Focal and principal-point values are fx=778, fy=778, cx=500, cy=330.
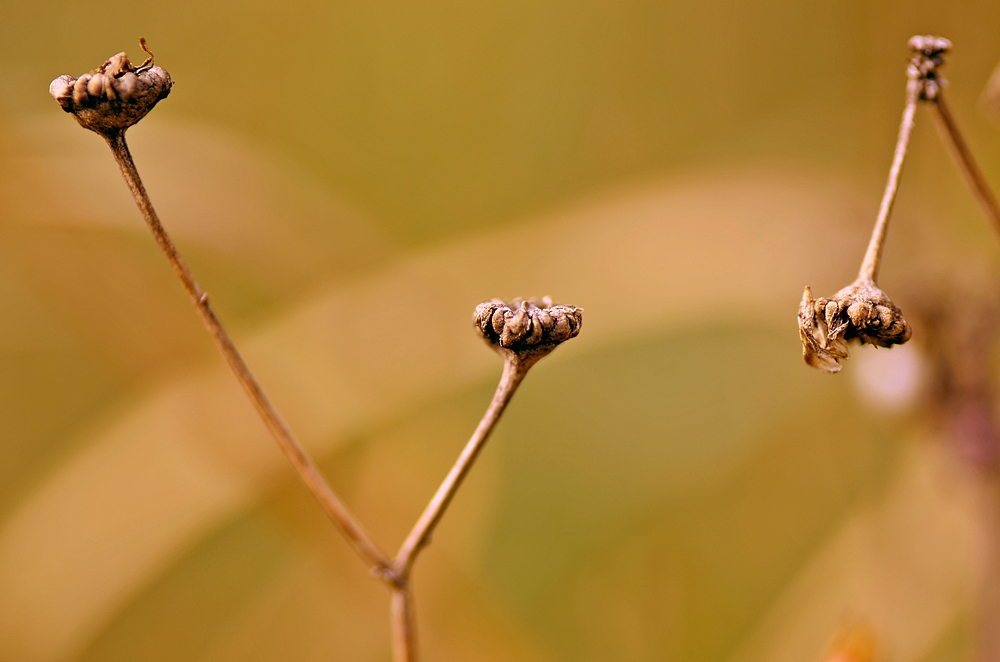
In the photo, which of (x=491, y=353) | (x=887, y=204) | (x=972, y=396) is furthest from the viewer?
(x=491, y=353)

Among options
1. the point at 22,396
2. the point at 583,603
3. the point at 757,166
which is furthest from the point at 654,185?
the point at 22,396

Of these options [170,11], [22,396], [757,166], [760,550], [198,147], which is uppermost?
[170,11]

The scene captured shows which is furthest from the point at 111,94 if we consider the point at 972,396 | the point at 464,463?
the point at 972,396

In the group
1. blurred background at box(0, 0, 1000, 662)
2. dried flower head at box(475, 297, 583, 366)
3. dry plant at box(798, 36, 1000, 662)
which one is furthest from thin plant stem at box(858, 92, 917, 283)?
blurred background at box(0, 0, 1000, 662)

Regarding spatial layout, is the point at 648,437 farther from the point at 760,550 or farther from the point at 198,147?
the point at 198,147

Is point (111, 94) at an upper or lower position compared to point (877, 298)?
upper

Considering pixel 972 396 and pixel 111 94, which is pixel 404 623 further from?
pixel 972 396

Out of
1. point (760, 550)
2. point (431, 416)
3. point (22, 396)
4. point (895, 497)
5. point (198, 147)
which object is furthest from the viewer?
point (22, 396)
